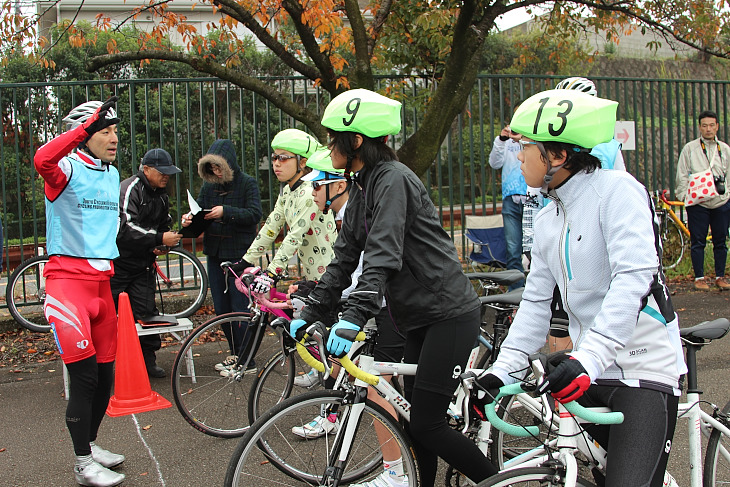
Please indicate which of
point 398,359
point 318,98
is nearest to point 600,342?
point 398,359

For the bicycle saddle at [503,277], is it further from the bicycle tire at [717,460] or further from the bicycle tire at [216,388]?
the bicycle tire at [717,460]

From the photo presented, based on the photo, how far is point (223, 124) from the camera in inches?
316

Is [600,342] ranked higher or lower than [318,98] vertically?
lower

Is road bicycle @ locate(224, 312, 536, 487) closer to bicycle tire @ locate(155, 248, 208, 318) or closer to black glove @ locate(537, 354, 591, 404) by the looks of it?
black glove @ locate(537, 354, 591, 404)

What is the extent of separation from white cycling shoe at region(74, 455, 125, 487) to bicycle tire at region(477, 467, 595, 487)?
2.50 meters

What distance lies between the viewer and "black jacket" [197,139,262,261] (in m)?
6.20

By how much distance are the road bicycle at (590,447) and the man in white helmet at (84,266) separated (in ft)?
8.10

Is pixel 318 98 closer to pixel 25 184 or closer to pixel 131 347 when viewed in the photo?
pixel 25 184

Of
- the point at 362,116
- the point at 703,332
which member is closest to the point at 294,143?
the point at 362,116

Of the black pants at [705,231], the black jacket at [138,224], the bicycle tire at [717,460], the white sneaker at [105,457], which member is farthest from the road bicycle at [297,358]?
the black pants at [705,231]

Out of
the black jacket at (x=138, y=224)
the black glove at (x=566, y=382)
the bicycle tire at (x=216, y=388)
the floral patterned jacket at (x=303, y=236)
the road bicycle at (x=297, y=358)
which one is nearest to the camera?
A: the black glove at (x=566, y=382)

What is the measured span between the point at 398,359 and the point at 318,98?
502cm

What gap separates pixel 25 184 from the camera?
7570mm

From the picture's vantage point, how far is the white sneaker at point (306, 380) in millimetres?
4785
